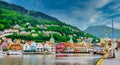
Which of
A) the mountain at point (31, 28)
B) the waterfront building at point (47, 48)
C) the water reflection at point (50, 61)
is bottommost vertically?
the water reflection at point (50, 61)

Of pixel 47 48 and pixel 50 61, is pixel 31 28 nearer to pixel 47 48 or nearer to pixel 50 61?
pixel 47 48

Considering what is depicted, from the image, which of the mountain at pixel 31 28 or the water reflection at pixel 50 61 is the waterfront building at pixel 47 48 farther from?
the water reflection at pixel 50 61

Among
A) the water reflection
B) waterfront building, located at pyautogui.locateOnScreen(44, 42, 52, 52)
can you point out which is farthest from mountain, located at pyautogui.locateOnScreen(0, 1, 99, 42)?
the water reflection

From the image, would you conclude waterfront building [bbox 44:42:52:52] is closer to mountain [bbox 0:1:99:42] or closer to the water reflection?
mountain [bbox 0:1:99:42]

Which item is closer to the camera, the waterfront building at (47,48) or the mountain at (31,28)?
the waterfront building at (47,48)

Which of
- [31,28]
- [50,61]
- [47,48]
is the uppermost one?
[31,28]

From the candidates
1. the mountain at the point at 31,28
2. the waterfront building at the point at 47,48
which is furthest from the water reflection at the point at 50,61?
the mountain at the point at 31,28

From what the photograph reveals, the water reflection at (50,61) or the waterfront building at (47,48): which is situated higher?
the waterfront building at (47,48)

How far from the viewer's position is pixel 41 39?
98125 mm

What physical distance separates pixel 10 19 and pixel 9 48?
3541 centimetres

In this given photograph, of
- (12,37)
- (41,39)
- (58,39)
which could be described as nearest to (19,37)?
(12,37)

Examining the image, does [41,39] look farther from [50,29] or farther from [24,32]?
[50,29]

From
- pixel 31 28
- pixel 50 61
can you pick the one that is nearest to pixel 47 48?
pixel 31 28

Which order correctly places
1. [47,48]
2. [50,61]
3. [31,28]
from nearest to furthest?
1. [50,61]
2. [47,48]
3. [31,28]
